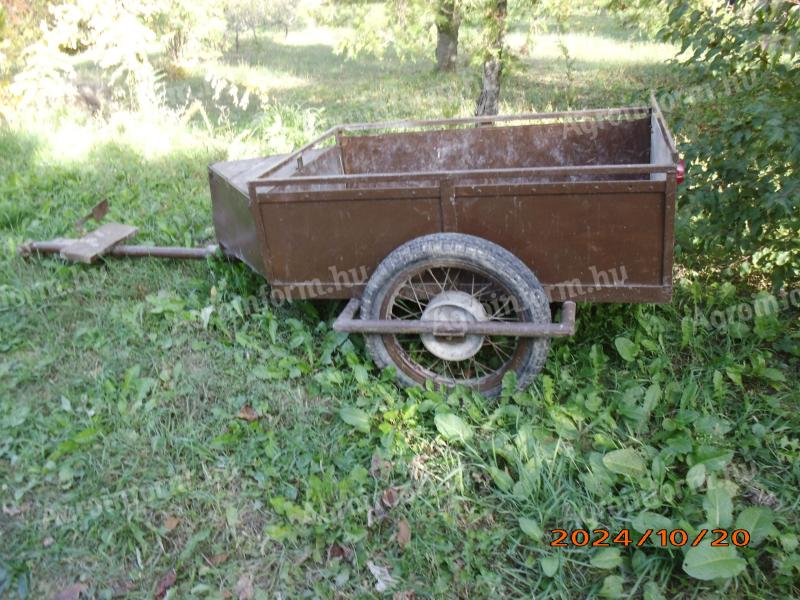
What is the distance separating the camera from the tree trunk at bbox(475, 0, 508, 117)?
7.29 meters

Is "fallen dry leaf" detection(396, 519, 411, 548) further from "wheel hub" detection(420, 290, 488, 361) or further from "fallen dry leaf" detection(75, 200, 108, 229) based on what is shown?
"fallen dry leaf" detection(75, 200, 108, 229)

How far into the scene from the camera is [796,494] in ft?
9.52

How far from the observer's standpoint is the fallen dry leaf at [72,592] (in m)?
2.75

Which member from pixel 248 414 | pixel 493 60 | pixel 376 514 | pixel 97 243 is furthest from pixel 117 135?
pixel 376 514

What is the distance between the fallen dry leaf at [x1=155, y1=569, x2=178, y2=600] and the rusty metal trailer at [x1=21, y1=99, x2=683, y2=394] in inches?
52.4

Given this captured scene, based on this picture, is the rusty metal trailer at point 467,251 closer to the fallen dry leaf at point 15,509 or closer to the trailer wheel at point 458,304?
the trailer wheel at point 458,304

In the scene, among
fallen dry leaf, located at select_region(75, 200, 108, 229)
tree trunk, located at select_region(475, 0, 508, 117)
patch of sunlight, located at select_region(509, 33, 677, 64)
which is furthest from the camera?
patch of sunlight, located at select_region(509, 33, 677, 64)

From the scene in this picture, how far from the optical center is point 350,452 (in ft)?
10.8

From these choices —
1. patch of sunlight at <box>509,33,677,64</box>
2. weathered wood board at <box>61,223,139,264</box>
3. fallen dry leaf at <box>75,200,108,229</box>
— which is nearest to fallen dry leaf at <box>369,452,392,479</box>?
weathered wood board at <box>61,223,139,264</box>

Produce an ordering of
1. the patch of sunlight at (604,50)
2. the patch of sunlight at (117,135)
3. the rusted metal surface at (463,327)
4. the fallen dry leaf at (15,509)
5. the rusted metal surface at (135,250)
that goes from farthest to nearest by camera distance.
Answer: the patch of sunlight at (604,50) < the patch of sunlight at (117,135) < the rusted metal surface at (135,250) < the rusted metal surface at (463,327) < the fallen dry leaf at (15,509)

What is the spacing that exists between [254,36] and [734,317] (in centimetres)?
1843

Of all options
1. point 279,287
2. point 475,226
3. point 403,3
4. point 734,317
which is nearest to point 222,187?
point 279,287
